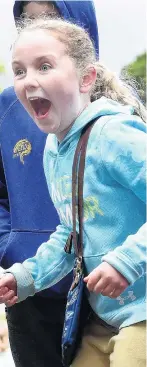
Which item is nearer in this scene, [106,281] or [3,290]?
[106,281]

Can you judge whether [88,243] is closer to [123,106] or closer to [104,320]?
[104,320]

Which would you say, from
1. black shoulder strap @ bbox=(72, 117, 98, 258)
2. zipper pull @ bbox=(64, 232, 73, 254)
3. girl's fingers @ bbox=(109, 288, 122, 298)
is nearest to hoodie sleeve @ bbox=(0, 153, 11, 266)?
zipper pull @ bbox=(64, 232, 73, 254)

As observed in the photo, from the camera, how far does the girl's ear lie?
8.10ft

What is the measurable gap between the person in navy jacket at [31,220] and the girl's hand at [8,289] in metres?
0.38

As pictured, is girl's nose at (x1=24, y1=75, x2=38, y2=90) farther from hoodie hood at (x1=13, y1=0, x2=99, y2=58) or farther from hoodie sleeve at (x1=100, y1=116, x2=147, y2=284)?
hoodie hood at (x1=13, y1=0, x2=99, y2=58)

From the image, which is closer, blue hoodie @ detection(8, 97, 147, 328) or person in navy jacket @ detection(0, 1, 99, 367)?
blue hoodie @ detection(8, 97, 147, 328)

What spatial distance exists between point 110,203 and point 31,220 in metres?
0.70

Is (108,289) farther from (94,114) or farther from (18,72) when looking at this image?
(18,72)

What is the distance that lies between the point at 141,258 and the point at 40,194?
3.04 feet

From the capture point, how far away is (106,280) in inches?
81.7

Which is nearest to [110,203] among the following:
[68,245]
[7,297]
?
[68,245]

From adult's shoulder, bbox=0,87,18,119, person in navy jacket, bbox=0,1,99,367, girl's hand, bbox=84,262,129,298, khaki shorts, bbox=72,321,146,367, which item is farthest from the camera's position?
adult's shoulder, bbox=0,87,18,119

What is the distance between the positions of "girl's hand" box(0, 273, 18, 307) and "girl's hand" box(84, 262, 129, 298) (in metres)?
0.48

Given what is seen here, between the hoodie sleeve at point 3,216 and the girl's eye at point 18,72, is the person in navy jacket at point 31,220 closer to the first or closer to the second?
the hoodie sleeve at point 3,216
